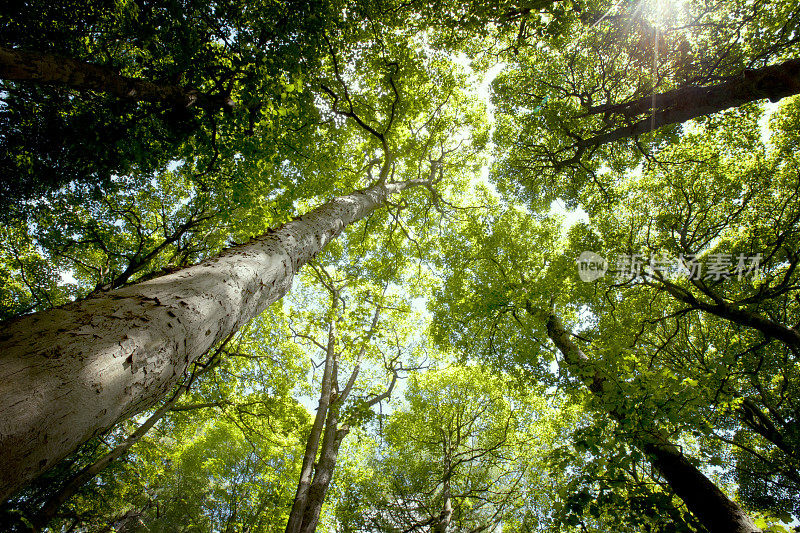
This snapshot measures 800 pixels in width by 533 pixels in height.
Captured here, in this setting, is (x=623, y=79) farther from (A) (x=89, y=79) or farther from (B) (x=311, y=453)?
(B) (x=311, y=453)

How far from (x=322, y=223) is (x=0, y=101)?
21.7ft

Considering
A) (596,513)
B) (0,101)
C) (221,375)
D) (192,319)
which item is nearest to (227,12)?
(0,101)

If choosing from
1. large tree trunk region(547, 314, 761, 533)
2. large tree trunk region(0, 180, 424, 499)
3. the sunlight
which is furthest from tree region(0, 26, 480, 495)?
the sunlight

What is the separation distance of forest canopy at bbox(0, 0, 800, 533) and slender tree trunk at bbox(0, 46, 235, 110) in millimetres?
25

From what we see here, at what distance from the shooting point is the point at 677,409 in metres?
3.68

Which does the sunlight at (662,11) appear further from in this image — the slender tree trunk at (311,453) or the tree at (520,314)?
the slender tree trunk at (311,453)

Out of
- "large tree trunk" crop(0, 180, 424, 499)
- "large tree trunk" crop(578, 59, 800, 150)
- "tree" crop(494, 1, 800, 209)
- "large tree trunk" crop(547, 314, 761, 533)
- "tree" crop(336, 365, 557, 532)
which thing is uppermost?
"tree" crop(494, 1, 800, 209)

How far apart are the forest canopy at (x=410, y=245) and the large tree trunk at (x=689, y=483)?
46 millimetres

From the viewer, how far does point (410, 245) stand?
35.9ft

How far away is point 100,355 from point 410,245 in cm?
998

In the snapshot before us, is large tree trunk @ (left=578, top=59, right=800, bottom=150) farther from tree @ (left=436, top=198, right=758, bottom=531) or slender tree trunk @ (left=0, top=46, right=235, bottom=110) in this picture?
slender tree trunk @ (left=0, top=46, right=235, bottom=110)

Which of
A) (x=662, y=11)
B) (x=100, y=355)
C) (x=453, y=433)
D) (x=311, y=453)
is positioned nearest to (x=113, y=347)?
(x=100, y=355)

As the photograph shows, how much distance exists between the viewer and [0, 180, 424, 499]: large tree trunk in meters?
0.90

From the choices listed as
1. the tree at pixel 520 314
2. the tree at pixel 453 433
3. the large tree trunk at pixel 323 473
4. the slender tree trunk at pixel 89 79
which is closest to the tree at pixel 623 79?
the tree at pixel 520 314
